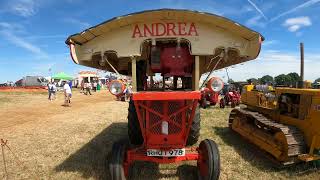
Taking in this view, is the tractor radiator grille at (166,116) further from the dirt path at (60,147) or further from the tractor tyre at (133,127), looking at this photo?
the tractor tyre at (133,127)

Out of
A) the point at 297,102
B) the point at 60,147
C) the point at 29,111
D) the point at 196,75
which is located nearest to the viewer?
the point at 196,75

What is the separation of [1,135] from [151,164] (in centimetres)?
611

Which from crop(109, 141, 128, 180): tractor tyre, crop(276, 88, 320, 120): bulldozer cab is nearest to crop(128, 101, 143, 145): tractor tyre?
crop(109, 141, 128, 180): tractor tyre

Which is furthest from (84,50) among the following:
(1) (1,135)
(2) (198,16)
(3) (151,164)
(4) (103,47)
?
(1) (1,135)

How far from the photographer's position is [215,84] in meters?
6.43

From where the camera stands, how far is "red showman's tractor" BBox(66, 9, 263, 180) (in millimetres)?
5965

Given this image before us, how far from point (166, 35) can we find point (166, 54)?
411 millimetres

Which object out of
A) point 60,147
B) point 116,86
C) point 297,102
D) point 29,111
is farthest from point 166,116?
point 29,111

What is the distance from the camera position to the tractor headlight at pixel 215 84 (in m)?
6.39

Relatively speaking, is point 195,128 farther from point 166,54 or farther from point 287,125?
point 166,54

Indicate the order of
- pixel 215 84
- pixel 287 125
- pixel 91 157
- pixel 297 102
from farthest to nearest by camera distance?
pixel 297 102 → pixel 287 125 → pixel 91 157 → pixel 215 84

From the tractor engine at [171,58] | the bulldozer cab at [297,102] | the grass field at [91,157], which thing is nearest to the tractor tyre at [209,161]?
the grass field at [91,157]

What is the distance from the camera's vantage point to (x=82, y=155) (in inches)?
324

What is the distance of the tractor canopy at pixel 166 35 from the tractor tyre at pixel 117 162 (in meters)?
1.67
